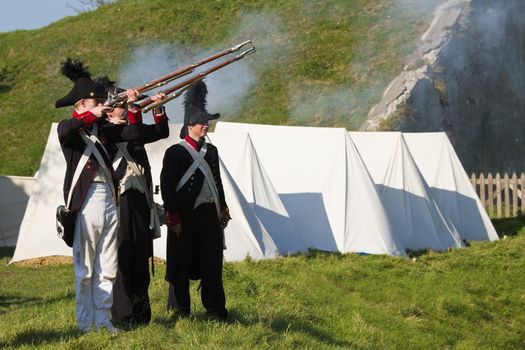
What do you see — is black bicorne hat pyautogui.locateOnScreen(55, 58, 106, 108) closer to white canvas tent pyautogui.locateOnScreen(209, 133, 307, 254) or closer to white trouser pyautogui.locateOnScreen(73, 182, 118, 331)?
white trouser pyautogui.locateOnScreen(73, 182, 118, 331)

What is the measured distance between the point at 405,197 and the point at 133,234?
345 inches

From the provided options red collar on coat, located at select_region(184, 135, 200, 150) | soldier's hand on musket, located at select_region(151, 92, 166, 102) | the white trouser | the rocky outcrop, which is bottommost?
the white trouser

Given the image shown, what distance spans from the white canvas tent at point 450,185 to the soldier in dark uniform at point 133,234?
9963 millimetres

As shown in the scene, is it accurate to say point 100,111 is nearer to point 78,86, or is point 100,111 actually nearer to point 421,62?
point 78,86

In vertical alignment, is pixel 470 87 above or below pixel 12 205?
above

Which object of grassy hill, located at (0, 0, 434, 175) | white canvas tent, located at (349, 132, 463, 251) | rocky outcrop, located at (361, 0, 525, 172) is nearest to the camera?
white canvas tent, located at (349, 132, 463, 251)

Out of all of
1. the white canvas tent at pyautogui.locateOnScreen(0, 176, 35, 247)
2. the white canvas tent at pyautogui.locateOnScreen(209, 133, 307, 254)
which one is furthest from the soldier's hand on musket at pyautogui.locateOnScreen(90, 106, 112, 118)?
the white canvas tent at pyautogui.locateOnScreen(0, 176, 35, 247)

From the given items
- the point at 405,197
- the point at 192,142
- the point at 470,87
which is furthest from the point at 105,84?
the point at 470,87

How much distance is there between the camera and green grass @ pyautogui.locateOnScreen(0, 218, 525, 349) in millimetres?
6316

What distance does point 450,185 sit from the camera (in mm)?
16672

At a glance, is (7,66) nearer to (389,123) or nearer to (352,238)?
(389,123)

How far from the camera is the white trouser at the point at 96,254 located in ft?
19.6

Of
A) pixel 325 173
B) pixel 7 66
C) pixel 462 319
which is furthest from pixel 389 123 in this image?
pixel 7 66

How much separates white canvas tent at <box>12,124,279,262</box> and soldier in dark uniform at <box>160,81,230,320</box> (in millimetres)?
4733
